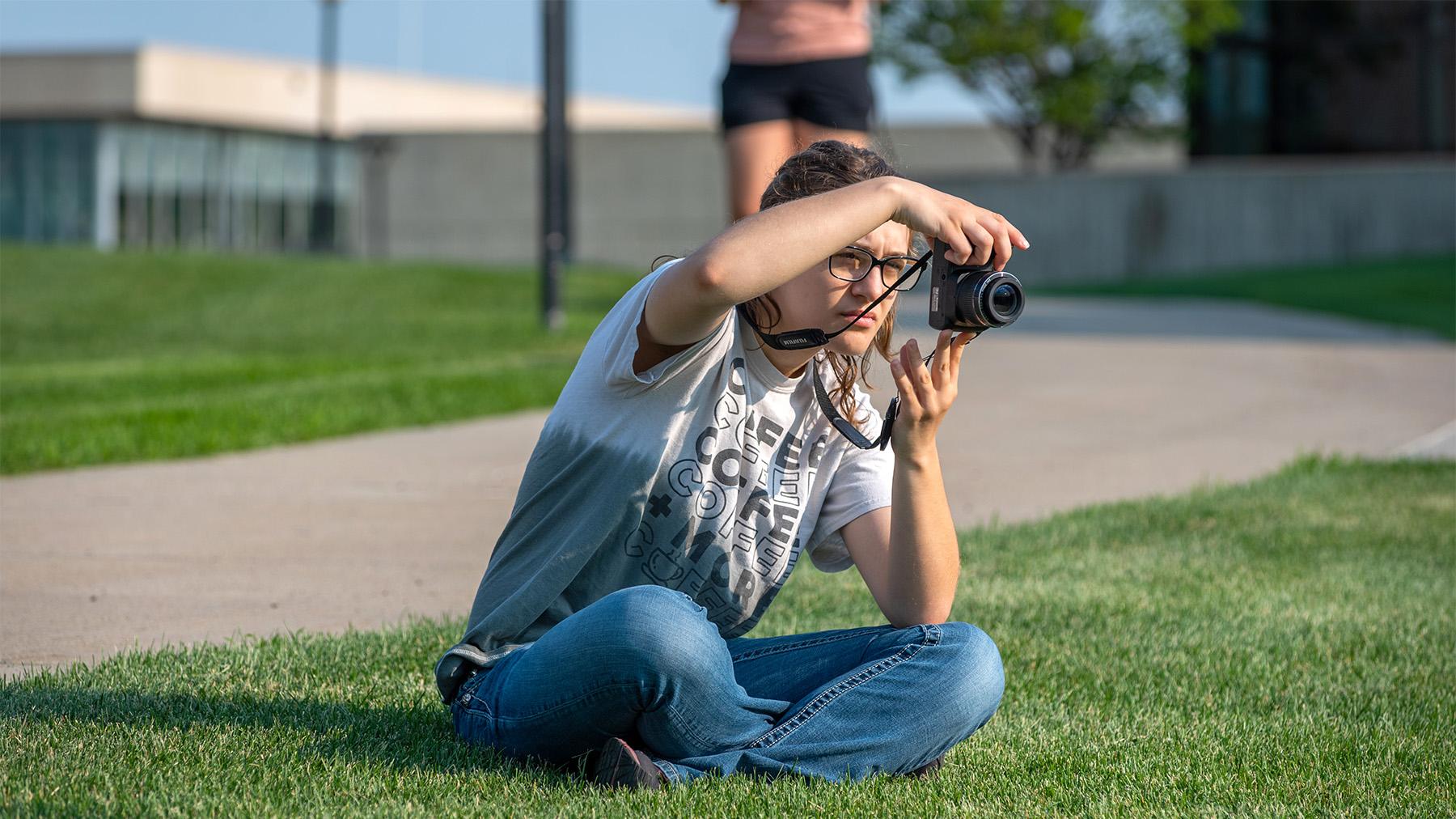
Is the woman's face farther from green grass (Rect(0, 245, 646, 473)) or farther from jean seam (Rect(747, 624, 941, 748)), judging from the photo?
green grass (Rect(0, 245, 646, 473))

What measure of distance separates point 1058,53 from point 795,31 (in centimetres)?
2848

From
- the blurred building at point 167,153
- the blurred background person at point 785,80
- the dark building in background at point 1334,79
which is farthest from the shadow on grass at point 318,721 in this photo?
the blurred building at point 167,153

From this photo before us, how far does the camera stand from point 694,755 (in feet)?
9.70

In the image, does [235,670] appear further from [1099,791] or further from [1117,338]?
[1117,338]

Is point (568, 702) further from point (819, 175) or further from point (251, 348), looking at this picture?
point (251, 348)

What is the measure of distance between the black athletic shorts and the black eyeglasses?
3.92 meters

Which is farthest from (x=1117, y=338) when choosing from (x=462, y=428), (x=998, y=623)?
(x=998, y=623)

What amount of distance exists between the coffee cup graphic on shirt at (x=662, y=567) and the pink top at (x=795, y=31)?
403cm

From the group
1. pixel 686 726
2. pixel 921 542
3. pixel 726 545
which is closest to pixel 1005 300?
pixel 921 542

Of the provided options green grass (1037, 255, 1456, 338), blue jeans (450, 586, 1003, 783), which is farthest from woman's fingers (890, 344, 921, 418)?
green grass (1037, 255, 1456, 338)

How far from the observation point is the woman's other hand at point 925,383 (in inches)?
109

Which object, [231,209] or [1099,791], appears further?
[231,209]

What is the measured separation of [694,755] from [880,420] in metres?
0.75

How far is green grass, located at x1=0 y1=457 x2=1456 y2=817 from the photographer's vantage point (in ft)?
9.34
